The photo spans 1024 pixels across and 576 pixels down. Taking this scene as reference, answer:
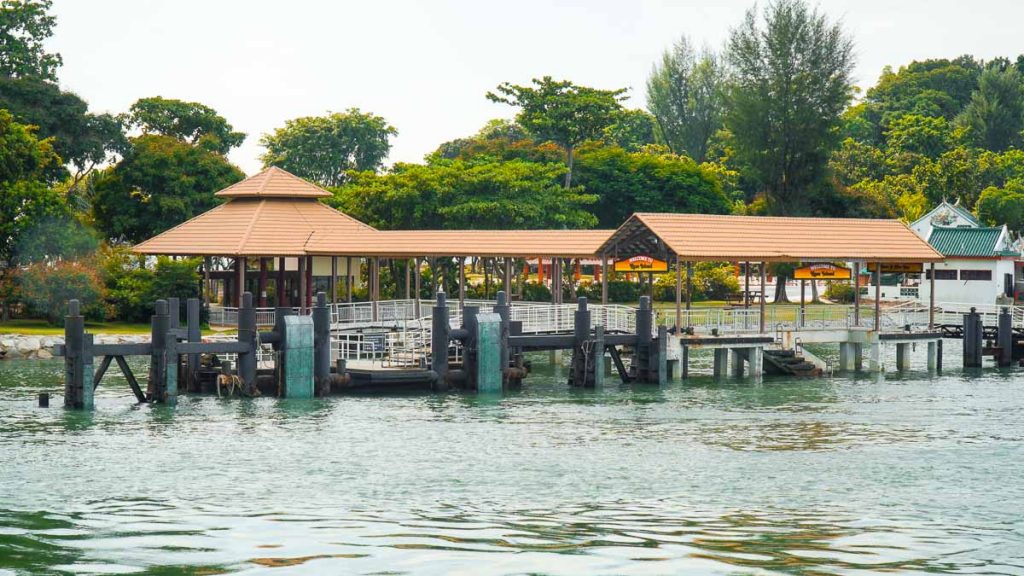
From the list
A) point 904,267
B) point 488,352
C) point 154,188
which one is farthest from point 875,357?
point 154,188

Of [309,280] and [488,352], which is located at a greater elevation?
Result: [309,280]

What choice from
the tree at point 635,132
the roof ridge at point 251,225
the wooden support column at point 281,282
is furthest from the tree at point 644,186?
the wooden support column at point 281,282

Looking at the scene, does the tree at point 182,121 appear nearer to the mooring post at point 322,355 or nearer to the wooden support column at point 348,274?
the wooden support column at point 348,274

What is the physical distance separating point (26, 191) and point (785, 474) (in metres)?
44.8

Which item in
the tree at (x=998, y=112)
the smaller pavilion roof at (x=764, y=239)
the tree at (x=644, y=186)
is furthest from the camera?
the tree at (x=998, y=112)

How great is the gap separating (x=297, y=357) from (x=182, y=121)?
5355 centimetres

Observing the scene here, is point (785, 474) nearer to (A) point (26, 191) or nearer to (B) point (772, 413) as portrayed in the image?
(B) point (772, 413)

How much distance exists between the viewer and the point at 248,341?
44969 mm

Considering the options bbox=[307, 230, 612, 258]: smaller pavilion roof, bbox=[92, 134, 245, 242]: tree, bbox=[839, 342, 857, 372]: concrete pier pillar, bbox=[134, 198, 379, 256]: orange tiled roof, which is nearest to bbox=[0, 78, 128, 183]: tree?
bbox=[92, 134, 245, 242]: tree

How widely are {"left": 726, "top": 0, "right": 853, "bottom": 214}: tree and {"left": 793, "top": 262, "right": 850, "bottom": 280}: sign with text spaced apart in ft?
110

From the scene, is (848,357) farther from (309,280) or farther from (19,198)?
(19,198)

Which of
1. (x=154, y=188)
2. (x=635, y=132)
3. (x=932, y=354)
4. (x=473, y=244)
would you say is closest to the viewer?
(x=932, y=354)

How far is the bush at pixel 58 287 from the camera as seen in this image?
66.1m

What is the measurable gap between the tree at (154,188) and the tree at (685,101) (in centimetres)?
5474
